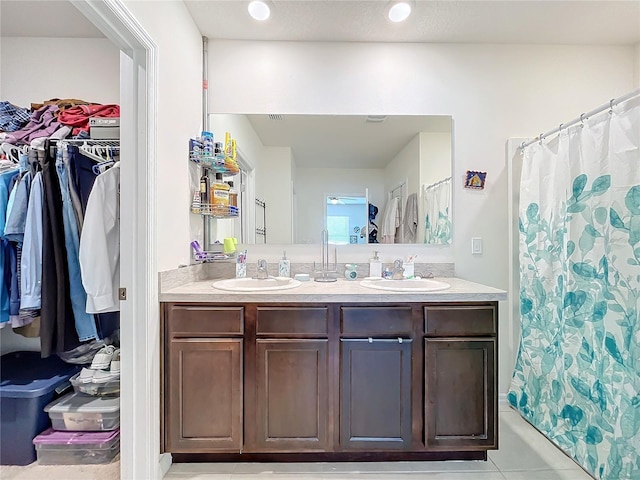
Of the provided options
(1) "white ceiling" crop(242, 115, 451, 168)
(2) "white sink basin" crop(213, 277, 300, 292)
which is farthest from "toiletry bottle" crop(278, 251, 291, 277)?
(1) "white ceiling" crop(242, 115, 451, 168)

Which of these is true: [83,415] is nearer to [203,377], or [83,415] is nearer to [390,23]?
[203,377]

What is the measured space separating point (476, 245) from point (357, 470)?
161cm

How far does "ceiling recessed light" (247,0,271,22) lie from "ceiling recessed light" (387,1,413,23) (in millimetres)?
736

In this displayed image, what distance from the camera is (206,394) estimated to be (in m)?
1.62

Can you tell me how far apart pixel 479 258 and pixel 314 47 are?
1.91m

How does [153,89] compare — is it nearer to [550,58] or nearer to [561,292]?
[561,292]

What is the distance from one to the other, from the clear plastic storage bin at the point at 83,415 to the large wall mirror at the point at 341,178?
118 cm

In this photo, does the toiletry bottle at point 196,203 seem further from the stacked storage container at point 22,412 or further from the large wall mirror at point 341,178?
the stacked storage container at point 22,412

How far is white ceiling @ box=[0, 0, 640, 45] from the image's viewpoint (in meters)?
1.93

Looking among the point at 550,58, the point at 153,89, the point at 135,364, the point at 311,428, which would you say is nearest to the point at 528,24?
the point at 550,58

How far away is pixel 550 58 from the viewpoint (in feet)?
7.54

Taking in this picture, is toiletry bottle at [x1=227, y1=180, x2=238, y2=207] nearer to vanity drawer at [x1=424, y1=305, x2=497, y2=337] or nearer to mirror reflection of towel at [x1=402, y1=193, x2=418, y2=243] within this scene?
mirror reflection of towel at [x1=402, y1=193, x2=418, y2=243]

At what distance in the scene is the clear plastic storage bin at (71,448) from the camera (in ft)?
5.65

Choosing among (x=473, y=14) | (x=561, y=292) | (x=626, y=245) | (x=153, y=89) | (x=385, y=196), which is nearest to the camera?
(x=626, y=245)
